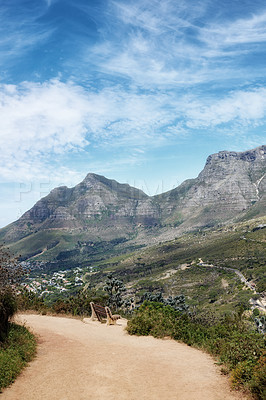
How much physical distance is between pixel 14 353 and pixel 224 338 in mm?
7842

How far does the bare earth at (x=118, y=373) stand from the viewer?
24.3 feet

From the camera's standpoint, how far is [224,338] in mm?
11617

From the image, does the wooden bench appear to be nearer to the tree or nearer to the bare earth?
the bare earth

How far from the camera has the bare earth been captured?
742 cm

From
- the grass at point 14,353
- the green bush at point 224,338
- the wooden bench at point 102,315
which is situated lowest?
the wooden bench at point 102,315

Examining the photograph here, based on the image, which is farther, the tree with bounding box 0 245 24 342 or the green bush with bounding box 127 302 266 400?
the tree with bounding box 0 245 24 342

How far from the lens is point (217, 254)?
500ft

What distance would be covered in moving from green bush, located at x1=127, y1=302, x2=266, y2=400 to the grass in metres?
5.79

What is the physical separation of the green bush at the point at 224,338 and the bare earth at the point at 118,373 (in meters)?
0.50

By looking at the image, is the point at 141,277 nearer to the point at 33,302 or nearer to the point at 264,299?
the point at 264,299

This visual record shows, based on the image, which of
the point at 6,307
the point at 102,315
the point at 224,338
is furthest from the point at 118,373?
the point at 102,315

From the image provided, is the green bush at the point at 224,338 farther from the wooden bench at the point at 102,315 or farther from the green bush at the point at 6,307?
the green bush at the point at 6,307

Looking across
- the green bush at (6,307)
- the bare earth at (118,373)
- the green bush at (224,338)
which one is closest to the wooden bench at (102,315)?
the green bush at (224,338)

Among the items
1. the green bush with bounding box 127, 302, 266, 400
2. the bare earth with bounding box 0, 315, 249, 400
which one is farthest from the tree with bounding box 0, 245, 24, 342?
the green bush with bounding box 127, 302, 266, 400
